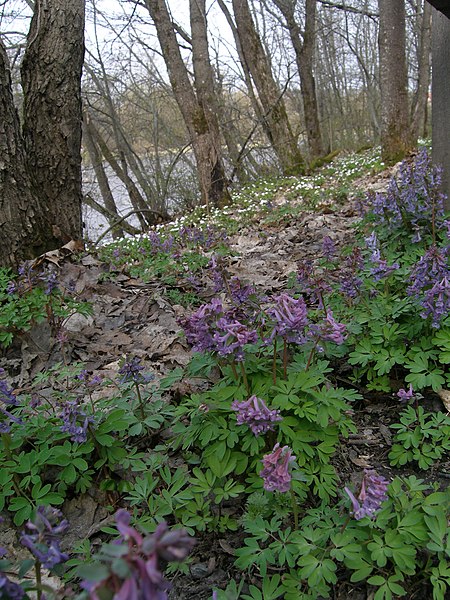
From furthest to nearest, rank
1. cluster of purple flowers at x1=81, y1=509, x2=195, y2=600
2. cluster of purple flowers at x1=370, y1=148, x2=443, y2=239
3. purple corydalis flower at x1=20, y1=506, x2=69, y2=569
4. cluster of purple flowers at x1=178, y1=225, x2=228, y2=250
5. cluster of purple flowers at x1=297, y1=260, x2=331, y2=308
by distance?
cluster of purple flowers at x1=178, y1=225, x2=228, y2=250, cluster of purple flowers at x1=370, y1=148, x2=443, y2=239, cluster of purple flowers at x1=297, y1=260, x2=331, y2=308, purple corydalis flower at x1=20, y1=506, x2=69, y2=569, cluster of purple flowers at x1=81, y1=509, x2=195, y2=600

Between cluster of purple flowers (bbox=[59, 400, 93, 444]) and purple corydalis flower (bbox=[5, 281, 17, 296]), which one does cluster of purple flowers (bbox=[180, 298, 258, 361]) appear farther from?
purple corydalis flower (bbox=[5, 281, 17, 296])

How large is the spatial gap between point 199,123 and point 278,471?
9.90m

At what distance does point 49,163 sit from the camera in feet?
17.9

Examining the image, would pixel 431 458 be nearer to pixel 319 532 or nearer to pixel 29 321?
pixel 319 532

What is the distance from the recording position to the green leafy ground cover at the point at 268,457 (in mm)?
1580

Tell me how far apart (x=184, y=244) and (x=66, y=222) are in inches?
72.6

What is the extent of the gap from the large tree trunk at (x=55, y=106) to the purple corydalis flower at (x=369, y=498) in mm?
4367

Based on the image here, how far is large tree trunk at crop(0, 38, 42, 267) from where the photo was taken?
14.3ft

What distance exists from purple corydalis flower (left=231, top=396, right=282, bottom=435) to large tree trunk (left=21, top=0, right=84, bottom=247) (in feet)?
12.8

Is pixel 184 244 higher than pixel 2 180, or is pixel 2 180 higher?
pixel 2 180

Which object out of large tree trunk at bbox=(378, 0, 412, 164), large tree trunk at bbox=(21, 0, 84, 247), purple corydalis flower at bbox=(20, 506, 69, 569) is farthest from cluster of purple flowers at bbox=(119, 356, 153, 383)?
large tree trunk at bbox=(378, 0, 412, 164)

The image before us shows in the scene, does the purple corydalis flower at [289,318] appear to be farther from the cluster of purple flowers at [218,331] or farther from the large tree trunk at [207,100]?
the large tree trunk at [207,100]

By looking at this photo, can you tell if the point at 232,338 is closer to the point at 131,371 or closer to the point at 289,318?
the point at 289,318

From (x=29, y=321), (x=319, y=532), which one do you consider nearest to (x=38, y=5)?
(x=29, y=321)
